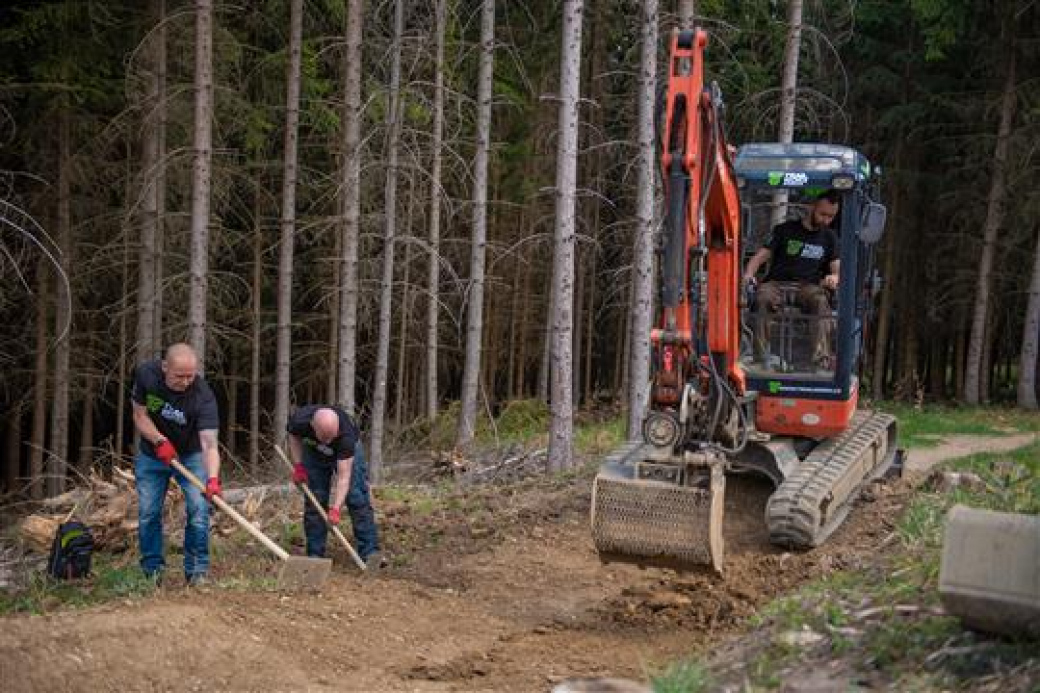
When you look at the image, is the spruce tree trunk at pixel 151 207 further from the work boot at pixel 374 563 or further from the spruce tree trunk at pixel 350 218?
the work boot at pixel 374 563

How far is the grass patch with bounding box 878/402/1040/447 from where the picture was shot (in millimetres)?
17281

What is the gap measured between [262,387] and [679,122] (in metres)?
22.6

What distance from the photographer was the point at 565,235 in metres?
→ 12.5

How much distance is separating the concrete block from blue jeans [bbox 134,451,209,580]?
5625mm

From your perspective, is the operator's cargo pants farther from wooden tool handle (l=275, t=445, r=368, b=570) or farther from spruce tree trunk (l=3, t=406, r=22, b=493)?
spruce tree trunk (l=3, t=406, r=22, b=493)

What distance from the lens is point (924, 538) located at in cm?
678

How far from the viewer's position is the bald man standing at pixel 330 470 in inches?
344

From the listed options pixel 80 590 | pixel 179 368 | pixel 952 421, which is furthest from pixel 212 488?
pixel 952 421

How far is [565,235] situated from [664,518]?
5691mm

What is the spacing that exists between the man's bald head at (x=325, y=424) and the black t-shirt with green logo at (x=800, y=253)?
388 centimetres

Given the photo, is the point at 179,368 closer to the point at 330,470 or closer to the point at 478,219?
the point at 330,470

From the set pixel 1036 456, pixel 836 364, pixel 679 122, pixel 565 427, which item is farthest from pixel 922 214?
pixel 679 122

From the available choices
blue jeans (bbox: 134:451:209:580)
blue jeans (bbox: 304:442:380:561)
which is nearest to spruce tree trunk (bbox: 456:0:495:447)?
blue jeans (bbox: 304:442:380:561)

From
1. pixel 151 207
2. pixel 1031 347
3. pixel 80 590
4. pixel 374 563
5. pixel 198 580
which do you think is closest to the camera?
pixel 198 580
